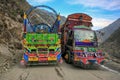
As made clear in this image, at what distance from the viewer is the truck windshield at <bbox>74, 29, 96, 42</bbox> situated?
16.3 metres

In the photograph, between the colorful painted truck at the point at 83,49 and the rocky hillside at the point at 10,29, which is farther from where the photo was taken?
the rocky hillside at the point at 10,29

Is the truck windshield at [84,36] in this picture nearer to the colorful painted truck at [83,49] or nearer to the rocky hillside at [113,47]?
the colorful painted truck at [83,49]

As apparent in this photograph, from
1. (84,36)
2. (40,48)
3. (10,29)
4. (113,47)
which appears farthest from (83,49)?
(113,47)

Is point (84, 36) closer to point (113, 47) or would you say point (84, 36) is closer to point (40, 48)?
point (40, 48)

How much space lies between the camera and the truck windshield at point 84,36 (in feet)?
53.6

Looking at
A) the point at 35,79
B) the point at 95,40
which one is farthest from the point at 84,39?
the point at 35,79

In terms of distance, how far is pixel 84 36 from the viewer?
16.6 meters

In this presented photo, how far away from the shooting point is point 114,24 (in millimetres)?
101500

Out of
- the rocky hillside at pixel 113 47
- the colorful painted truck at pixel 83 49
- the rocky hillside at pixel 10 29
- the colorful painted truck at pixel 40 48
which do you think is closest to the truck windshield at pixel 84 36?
the colorful painted truck at pixel 83 49

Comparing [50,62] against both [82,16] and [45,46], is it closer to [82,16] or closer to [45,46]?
[45,46]

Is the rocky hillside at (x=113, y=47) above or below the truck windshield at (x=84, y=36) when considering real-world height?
below

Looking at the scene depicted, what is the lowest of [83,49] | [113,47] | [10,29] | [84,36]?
[113,47]

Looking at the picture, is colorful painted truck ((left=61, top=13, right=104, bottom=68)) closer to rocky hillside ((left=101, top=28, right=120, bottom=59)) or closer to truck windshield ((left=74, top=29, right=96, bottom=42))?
truck windshield ((left=74, top=29, right=96, bottom=42))

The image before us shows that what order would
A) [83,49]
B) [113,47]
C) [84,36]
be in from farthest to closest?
[113,47], [84,36], [83,49]
